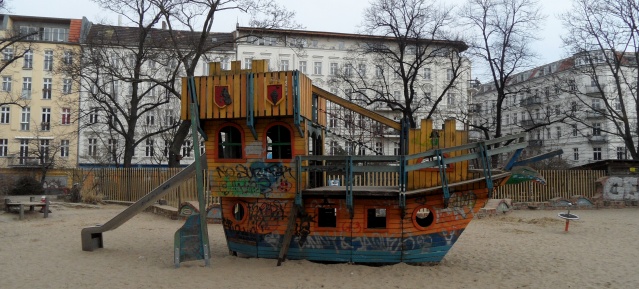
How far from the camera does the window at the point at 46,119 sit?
154 ft

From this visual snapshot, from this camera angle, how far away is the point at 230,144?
34.7ft

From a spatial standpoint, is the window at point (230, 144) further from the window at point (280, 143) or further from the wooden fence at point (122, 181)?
the wooden fence at point (122, 181)

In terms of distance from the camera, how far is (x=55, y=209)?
77.9ft

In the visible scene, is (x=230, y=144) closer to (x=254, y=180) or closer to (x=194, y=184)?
(x=254, y=180)

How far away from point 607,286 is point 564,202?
16412 mm

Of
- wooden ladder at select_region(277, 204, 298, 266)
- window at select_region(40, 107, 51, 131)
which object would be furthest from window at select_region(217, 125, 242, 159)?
window at select_region(40, 107, 51, 131)

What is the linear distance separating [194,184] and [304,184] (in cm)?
1540

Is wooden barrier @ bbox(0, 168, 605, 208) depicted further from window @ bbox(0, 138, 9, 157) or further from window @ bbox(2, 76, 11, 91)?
window @ bbox(2, 76, 11, 91)

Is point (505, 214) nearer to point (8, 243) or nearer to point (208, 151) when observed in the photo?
point (208, 151)

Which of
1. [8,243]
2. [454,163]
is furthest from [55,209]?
[454,163]

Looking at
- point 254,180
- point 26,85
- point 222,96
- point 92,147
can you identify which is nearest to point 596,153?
point 92,147

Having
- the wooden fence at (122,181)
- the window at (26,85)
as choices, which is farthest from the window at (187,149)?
the window at (26,85)

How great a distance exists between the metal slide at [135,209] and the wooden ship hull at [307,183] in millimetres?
982

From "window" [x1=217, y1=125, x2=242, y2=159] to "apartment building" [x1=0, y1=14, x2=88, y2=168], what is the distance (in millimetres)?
40835
